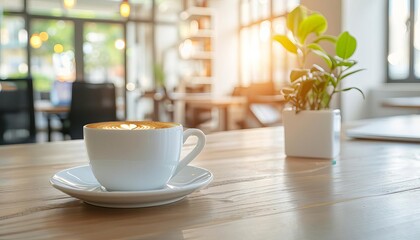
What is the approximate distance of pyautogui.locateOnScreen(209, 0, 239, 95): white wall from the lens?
8641mm

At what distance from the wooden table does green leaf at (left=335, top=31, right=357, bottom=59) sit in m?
0.21

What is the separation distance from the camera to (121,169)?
53cm

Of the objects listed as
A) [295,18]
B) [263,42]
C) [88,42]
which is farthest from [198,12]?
[295,18]

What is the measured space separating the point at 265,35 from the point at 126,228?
769 cm

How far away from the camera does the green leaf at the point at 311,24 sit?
2.97 feet

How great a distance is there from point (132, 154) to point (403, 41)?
15.6 feet

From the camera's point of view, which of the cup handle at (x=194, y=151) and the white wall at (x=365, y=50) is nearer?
the cup handle at (x=194, y=151)

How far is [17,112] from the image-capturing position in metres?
3.02

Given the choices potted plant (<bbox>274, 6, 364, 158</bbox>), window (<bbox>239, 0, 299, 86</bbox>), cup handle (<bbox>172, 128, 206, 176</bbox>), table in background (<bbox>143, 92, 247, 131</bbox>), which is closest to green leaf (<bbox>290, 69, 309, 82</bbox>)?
potted plant (<bbox>274, 6, 364, 158</bbox>)

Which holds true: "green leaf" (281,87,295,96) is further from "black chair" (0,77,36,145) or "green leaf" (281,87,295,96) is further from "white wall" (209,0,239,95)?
"white wall" (209,0,239,95)

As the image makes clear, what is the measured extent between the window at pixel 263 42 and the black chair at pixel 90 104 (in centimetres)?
375

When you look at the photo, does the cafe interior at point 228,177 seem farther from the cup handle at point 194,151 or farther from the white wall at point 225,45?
the white wall at point 225,45

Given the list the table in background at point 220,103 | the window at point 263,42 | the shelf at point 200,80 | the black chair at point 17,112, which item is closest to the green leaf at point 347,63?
the black chair at point 17,112

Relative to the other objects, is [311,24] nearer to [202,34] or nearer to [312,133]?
[312,133]
